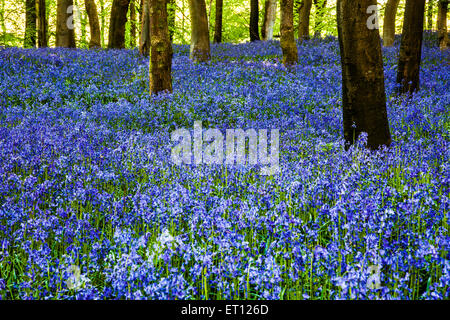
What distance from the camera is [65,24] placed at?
59.9 feet

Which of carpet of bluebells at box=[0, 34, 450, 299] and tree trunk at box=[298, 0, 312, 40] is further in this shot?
tree trunk at box=[298, 0, 312, 40]

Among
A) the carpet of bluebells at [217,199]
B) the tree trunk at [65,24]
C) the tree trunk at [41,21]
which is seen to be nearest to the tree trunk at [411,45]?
the carpet of bluebells at [217,199]

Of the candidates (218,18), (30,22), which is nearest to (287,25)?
(218,18)

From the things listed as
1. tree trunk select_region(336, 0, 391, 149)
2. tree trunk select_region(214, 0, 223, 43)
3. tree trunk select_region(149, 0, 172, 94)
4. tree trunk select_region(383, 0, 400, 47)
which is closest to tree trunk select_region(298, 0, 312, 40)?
tree trunk select_region(383, 0, 400, 47)

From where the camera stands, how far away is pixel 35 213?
3.49 meters

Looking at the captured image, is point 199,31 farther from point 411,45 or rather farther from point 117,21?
point 411,45

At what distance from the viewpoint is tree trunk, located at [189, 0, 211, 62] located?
1377 cm

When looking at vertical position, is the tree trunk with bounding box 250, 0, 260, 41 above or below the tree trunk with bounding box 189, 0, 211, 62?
above

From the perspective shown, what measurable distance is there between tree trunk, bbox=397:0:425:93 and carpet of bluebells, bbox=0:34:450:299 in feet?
2.04

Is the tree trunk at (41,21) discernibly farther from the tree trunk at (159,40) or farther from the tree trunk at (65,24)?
the tree trunk at (159,40)

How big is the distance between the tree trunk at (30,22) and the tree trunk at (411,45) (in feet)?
74.6

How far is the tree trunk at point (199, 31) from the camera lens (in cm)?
1377

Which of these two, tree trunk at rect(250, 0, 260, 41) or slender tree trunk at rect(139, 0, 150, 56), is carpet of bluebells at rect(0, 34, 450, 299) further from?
tree trunk at rect(250, 0, 260, 41)
